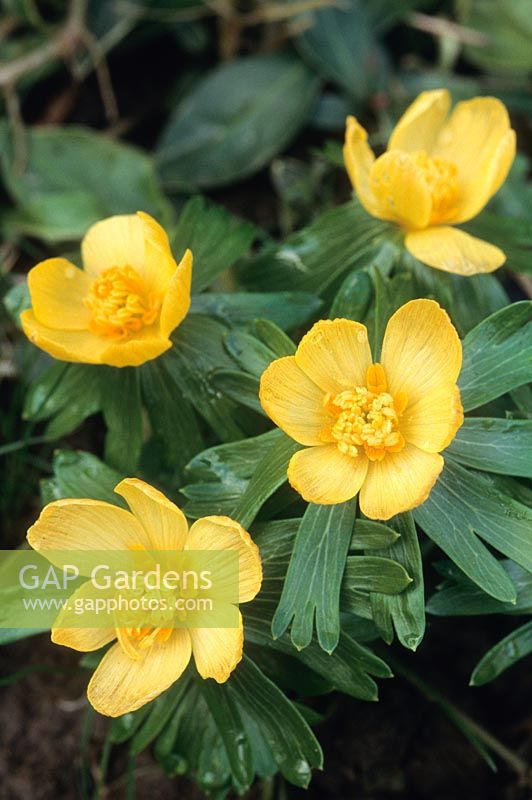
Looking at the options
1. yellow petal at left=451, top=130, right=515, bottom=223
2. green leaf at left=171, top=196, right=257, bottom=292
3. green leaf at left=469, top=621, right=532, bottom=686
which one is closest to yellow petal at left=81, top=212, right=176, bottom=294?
green leaf at left=171, top=196, right=257, bottom=292

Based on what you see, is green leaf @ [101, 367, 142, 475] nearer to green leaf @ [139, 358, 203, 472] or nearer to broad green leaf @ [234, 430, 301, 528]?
green leaf @ [139, 358, 203, 472]

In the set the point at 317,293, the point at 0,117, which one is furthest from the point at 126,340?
the point at 0,117

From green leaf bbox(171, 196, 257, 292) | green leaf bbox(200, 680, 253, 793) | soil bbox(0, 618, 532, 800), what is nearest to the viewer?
green leaf bbox(200, 680, 253, 793)

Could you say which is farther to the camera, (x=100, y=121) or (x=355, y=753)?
(x=100, y=121)

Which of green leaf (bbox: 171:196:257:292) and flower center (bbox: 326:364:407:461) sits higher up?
green leaf (bbox: 171:196:257:292)

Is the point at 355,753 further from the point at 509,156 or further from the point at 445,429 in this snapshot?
the point at 509,156
